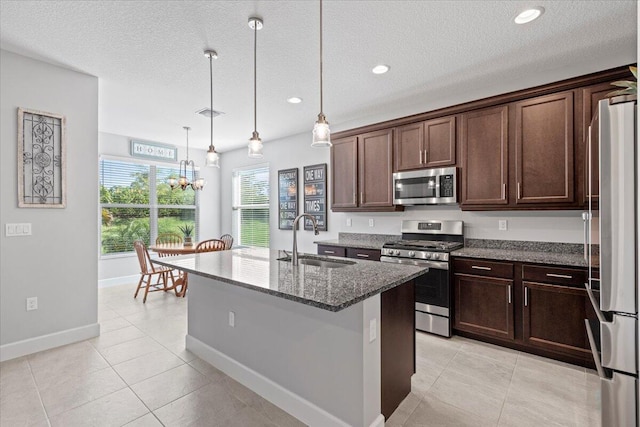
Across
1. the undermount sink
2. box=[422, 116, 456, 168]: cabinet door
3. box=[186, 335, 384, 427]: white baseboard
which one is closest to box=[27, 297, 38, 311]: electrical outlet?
box=[186, 335, 384, 427]: white baseboard

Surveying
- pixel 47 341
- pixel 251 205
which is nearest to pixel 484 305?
pixel 47 341

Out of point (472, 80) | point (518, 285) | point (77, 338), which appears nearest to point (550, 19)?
point (472, 80)

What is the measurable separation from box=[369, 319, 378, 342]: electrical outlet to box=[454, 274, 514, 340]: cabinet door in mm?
1786

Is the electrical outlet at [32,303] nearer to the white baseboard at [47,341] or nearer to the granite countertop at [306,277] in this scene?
the white baseboard at [47,341]

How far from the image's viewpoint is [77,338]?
315cm

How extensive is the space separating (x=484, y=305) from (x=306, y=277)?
2.10 meters

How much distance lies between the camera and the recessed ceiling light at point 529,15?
215cm

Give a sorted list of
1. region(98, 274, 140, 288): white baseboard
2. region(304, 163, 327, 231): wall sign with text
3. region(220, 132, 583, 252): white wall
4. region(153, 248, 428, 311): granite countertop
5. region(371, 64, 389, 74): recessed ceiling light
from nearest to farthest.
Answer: region(153, 248, 428, 311): granite countertop
region(371, 64, 389, 74): recessed ceiling light
region(220, 132, 583, 252): white wall
region(304, 163, 327, 231): wall sign with text
region(98, 274, 140, 288): white baseboard

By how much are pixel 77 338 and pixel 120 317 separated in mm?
714

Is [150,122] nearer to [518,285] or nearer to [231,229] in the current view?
[231,229]

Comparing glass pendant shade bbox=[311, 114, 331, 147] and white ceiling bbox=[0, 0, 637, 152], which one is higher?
white ceiling bbox=[0, 0, 637, 152]

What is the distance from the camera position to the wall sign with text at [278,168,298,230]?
18.0ft

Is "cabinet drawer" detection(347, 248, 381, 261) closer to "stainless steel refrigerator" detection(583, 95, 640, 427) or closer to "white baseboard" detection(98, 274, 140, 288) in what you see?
"stainless steel refrigerator" detection(583, 95, 640, 427)

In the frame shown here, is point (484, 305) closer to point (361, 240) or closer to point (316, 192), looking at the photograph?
point (361, 240)
